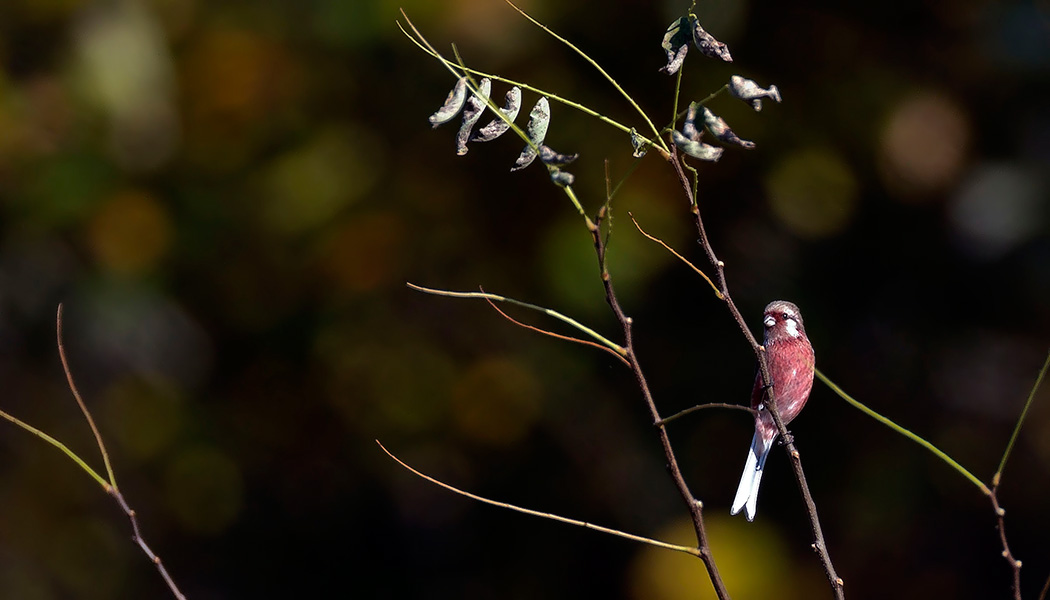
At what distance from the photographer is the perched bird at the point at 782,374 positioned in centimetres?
118

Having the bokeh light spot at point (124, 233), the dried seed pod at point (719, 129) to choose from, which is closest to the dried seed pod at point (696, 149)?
the dried seed pod at point (719, 129)

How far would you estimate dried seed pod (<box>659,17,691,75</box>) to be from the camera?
2.93 ft

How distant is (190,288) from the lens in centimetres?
403

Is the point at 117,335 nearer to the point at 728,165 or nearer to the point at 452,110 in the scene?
the point at 728,165

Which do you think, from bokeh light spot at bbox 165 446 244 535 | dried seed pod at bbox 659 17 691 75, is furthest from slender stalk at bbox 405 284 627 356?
bokeh light spot at bbox 165 446 244 535

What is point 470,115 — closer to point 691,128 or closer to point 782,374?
point 691,128

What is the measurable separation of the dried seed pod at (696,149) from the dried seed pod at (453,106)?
0.21 metres

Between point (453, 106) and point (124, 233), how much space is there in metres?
3.16

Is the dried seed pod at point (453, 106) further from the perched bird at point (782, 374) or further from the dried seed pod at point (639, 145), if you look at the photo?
the perched bird at point (782, 374)

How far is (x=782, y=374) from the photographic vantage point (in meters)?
1.22

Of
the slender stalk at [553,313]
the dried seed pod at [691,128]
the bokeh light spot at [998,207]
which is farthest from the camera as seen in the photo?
the bokeh light spot at [998,207]

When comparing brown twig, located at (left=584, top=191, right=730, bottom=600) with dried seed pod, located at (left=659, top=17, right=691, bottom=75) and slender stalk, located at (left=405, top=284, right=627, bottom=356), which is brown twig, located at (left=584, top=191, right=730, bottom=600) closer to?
slender stalk, located at (left=405, top=284, right=627, bottom=356)

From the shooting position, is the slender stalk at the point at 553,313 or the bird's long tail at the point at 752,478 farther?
the bird's long tail at the point at 752,478

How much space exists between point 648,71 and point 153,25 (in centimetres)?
171
